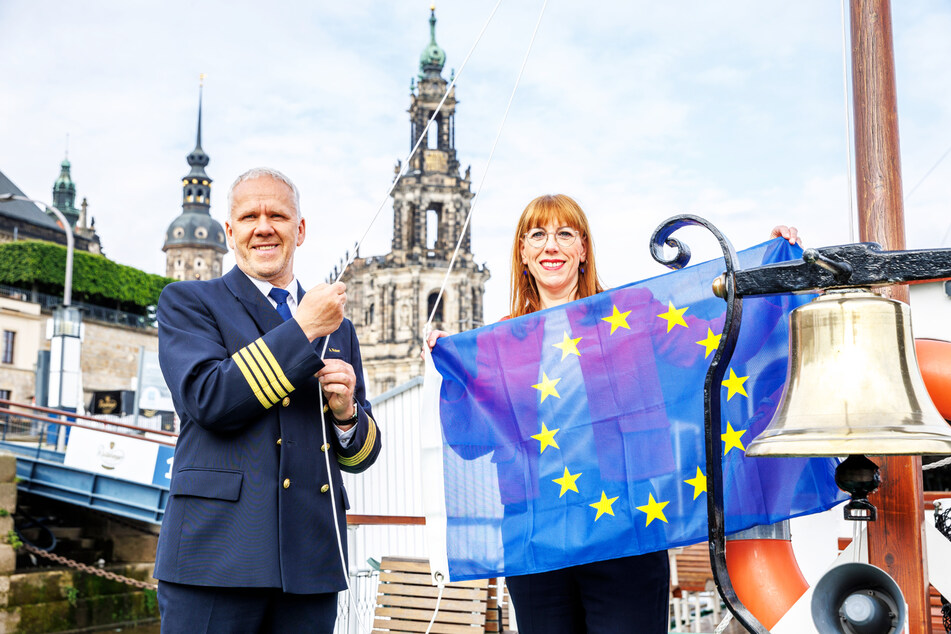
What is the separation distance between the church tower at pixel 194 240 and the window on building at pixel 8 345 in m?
40.7

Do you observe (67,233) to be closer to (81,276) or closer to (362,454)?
(362,454)

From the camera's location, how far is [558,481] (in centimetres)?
273

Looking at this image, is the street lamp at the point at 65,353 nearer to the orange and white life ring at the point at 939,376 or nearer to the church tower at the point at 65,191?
the orange and white life ring at the point at 939,376

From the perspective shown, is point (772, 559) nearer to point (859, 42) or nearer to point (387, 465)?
point (859, 42)

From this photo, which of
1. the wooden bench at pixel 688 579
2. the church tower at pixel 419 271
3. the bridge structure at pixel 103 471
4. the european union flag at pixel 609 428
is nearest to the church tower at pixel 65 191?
the church tower at pixel 419 271

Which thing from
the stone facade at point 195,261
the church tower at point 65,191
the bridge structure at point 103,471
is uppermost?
the church tower at point 65,191

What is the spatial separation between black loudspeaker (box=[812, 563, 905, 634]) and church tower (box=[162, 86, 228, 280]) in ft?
261

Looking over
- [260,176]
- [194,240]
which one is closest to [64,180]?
[194,240]

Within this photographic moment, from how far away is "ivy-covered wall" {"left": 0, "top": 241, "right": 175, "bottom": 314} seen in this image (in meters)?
40.2

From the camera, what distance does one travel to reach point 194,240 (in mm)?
78500

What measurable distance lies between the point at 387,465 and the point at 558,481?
666 centimetres

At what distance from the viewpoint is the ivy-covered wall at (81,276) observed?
40.2 m

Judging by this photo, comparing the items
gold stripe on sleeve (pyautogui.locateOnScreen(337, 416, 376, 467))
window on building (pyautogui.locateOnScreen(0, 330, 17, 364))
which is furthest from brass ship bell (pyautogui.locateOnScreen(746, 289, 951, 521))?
window on building (pyautogui.locateOnScreen(0, 330, 17, 364))

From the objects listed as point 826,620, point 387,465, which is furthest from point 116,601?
point 826,620
